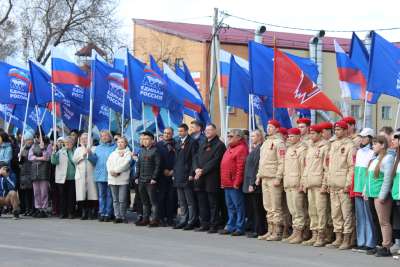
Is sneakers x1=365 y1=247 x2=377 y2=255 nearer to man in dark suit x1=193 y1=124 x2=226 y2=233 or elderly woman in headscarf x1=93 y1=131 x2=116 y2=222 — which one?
man in dark suit x1=193 y1=124 x2=226 y2=233

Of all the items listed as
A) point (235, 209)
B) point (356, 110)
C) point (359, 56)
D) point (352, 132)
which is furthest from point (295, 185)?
point (356, 110)

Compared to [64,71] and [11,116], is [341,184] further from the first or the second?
[11,116]

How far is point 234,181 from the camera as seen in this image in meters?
13.8

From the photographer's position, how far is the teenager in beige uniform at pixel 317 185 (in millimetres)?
12328

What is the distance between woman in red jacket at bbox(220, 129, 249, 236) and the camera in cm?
1384

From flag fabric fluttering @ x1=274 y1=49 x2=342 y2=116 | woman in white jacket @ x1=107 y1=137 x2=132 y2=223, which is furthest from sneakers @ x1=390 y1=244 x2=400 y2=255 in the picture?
woman in white jacket @ x1=107 y1=137 x2=132 y2=223

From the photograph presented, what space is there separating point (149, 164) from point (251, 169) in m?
2.44

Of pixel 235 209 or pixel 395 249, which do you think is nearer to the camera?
pixel 395 249

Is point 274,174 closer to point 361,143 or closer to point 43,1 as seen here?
point 361,143

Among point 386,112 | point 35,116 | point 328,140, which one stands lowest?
point 328,140

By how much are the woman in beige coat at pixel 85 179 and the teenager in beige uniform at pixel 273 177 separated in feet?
14.6

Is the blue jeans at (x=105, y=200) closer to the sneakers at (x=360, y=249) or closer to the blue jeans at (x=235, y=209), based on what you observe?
the blue jeans at (x=235, y=209)

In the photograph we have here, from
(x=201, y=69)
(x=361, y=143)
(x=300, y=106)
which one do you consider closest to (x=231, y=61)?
(x=300, y=106)

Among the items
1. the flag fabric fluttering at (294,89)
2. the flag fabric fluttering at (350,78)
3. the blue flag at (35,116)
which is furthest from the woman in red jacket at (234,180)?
the blue flag at (35,116)
